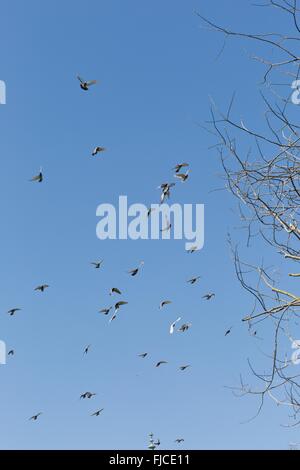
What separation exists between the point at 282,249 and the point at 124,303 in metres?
6.81

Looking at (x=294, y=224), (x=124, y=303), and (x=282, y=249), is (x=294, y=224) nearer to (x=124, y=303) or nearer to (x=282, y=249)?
(x=282, y=249)

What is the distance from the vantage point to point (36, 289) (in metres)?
13.6

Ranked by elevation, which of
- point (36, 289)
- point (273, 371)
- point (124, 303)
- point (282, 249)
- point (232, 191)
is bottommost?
point (273, 371)
